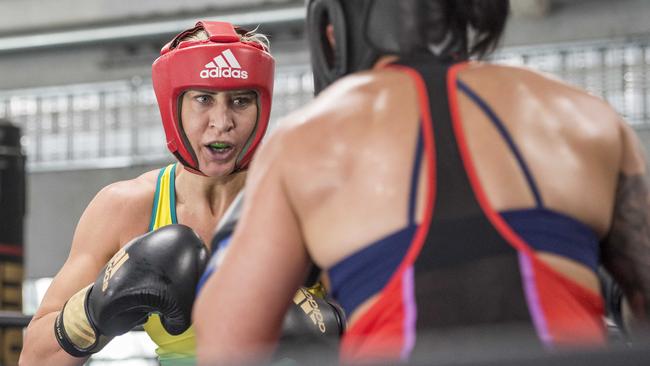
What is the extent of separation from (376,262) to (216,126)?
1.25 m

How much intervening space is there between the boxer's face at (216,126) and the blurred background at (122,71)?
6.88m

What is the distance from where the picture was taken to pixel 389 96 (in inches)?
47.5

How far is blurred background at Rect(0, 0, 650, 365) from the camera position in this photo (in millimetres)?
9094

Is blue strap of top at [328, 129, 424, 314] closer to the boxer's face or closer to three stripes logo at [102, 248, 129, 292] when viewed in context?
three stripes logo at [102, 248, 129, 292]

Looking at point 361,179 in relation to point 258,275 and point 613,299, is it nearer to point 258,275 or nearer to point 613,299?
point 258,275

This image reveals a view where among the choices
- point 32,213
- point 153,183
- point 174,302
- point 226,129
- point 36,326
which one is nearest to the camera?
point 174,302

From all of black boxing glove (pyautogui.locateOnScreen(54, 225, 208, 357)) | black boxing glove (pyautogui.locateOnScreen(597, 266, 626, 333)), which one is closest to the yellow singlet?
black boxing glove (pyautogui.locateOnScreen(54, 225, 208, 357))

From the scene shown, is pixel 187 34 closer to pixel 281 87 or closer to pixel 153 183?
pixel 153 183

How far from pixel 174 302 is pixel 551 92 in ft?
2.43

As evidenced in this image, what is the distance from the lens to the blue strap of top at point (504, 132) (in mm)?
1168

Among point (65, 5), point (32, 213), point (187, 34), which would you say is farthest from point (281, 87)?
point (187, 34)

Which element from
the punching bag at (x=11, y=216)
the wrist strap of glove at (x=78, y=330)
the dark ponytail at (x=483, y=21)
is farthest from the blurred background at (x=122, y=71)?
the dark ponytail at (x=483, y=21)

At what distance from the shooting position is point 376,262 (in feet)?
3.77

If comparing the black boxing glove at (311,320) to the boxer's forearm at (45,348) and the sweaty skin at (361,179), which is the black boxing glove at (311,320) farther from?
the boxer's forearm at (45,348)
